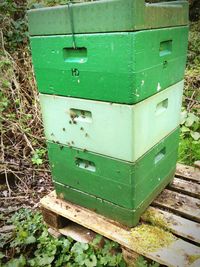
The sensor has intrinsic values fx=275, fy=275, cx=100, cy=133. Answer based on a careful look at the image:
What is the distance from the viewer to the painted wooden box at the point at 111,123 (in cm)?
159

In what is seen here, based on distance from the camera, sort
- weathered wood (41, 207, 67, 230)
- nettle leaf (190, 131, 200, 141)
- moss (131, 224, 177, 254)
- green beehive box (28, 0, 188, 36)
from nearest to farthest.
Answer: green beehive box (28, 0, 188, 36)
moss (131, 224, 177, 254)
weathered wood (41, 207, 67, 230)
nettle leaf (190, 131, 200, 141)

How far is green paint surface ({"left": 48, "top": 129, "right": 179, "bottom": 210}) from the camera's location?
173cm

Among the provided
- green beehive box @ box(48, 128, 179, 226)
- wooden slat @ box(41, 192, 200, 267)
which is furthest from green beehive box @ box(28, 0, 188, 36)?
wooden slat @ box(41, 192, 200, 267)

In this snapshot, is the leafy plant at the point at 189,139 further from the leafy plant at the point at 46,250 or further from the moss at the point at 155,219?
the leafy plant at the point at 46,250

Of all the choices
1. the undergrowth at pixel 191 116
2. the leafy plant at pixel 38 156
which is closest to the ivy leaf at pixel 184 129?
the undergrowth at pixel 191 116

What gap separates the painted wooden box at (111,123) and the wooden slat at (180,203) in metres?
0.51

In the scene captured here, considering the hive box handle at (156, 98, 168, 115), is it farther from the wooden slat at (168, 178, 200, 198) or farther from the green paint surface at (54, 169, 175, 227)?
the wooden slat at (168, 178, 200, 198)

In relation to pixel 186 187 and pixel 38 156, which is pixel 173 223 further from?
pixel 38 156

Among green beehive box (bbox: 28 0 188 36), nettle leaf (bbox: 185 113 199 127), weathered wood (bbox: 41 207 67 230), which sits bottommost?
weathered wood (bbox: 41 207 67 230)

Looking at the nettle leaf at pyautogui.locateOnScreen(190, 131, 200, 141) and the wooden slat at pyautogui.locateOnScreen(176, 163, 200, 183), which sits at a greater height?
the wooden slat at pyautogui.locateOnScreen(176, 163, 200, 183)

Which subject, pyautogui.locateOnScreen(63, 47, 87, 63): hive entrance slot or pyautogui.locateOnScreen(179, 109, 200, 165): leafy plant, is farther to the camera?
pyautogui.locateOnScreen(179, 109, 200, 165): leafy plant

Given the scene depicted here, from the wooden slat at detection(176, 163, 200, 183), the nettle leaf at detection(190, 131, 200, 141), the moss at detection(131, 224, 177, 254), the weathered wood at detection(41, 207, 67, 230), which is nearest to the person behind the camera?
the moss at detection(131, 224, 177, 254)

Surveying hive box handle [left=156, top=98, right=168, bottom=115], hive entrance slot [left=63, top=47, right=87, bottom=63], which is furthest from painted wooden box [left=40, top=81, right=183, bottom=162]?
hive entrance slot [left=63, top=47, right=87, bottom=63]

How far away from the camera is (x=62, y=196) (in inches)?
84.4
